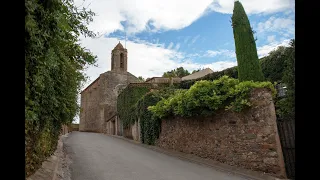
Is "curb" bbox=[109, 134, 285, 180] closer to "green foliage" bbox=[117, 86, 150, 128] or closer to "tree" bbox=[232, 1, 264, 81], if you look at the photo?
"tree" bbox=[232, 1, 264, 81]

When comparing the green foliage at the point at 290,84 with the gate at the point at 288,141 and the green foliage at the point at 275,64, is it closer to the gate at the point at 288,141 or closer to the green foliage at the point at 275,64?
the gate at the point at 288,141

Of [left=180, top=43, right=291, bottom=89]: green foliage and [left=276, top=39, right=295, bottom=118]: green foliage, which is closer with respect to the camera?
[left=276, top=39, right=295, bottom=118]: green foliage

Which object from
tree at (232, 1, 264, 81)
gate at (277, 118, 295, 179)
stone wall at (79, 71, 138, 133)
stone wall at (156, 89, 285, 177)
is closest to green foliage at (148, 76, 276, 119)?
stone wall at (156, 89, 285, 177)

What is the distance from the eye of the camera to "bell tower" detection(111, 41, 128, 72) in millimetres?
53344

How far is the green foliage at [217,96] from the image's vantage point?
35.0ft

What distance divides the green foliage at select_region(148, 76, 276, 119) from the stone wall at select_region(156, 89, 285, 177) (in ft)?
0.95

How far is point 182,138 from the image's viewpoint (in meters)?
15.5

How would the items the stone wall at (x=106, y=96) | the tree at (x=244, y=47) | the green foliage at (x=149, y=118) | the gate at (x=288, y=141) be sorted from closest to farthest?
the gate at (x=288, y=141)
the tree at (x=244, y=47)
the green foliage at (x=149, y=118)
the stone wall at (x=106, y=96)

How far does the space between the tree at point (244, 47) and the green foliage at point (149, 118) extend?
22.1 ft

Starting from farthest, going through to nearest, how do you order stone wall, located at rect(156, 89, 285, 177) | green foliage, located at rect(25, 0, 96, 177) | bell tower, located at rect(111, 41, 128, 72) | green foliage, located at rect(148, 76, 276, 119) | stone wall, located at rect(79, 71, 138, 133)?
bell tower, located at rect(111, 41, 128, 72), stone wall, located at rect(79, 71, 138, 133), green foliage, located at rect(148, 76, 276, 119), stone wall, located at rect(156, 89, 285, 177), green foliage, located at rect(25, 0, 96, 177)

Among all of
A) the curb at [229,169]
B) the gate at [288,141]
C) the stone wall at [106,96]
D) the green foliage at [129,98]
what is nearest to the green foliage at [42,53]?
the curb at [229,169]
